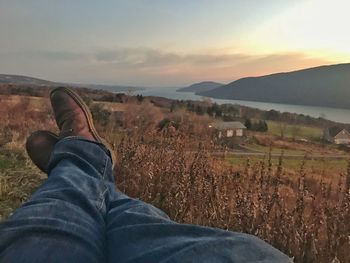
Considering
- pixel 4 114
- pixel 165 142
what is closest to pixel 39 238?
pixel 165 142

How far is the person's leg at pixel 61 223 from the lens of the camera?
92cm

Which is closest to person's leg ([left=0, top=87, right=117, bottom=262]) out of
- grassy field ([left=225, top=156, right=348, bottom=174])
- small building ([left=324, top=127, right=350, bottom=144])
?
grassy field ([left=225, top=156, right=348, bottom=174])

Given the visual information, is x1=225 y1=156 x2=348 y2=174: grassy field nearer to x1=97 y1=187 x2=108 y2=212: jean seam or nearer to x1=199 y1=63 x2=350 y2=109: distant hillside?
x1=97 y1=187 x2=108 y2=212: jean seam

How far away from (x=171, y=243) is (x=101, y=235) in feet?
0.75

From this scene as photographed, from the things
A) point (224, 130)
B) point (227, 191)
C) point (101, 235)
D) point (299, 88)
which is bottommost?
point (227, 191)

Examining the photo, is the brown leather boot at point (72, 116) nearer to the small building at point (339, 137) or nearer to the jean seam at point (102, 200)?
the jean seam at point (102, 200)

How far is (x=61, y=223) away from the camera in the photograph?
40.7 inches

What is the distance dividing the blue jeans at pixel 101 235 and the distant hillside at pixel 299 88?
71.2 metres

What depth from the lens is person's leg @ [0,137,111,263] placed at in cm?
92

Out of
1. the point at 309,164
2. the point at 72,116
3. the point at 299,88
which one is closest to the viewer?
the point at 72,116

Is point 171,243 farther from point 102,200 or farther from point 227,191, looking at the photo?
point 227,191

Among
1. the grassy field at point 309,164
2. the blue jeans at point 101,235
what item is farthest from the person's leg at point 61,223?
the grassy field at point 309,164

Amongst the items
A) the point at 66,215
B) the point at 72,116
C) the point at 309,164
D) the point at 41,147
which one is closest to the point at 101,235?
the point at 66,215

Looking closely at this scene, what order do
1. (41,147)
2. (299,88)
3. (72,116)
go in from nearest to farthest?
(41,147) < (72,116) < (299,88)
